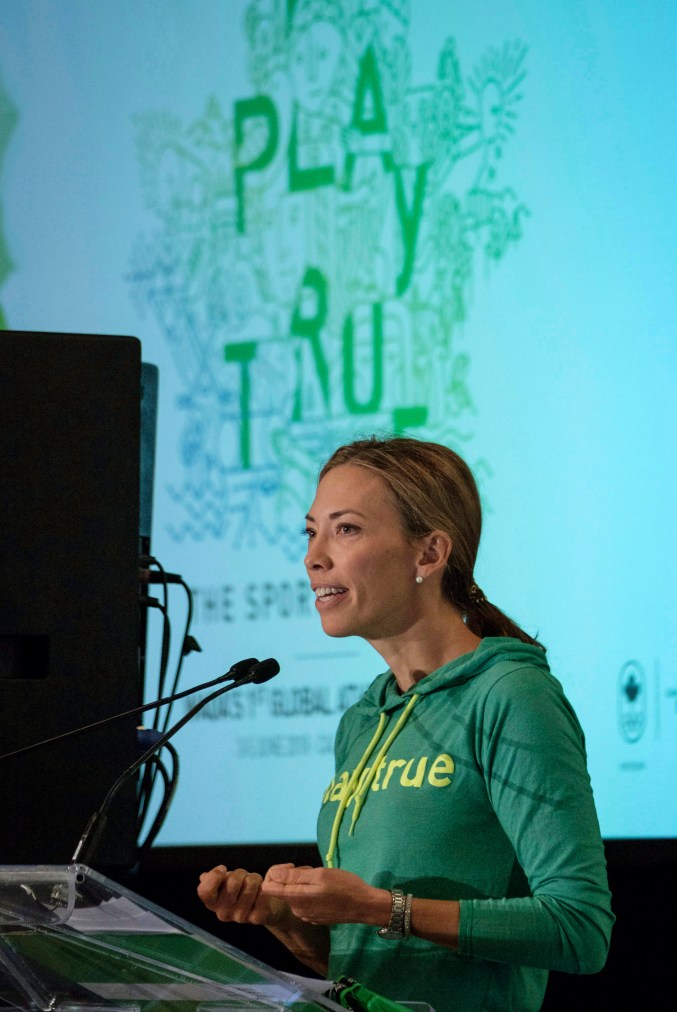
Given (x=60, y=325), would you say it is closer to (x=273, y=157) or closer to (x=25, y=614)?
(x=273, y=157)

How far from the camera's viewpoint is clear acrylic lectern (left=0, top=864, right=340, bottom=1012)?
101 centimetres

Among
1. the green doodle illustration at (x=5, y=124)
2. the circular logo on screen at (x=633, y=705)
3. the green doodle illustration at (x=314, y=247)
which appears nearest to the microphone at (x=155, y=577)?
the green doodle illustration at (x=314, y=247)

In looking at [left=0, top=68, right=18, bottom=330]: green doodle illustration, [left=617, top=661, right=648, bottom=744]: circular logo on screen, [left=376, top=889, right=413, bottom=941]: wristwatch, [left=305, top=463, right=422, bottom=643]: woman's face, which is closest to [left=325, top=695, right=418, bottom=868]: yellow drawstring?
[left=305, top=463, right=422, bottom=643]: woman's face

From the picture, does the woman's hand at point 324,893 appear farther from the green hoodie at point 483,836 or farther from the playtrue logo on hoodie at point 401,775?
the playtrue logo on hoodie at point 401,775

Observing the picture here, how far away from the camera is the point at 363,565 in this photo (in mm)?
1744

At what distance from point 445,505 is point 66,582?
0.59 metres

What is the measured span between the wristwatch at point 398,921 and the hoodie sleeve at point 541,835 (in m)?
0.06

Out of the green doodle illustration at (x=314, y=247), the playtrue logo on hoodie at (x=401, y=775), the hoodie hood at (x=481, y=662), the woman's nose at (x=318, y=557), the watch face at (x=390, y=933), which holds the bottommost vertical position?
the watch face at (x=390, y=933)

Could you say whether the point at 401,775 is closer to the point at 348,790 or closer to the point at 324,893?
the point at 348,790

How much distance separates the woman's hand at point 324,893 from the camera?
1.32 m

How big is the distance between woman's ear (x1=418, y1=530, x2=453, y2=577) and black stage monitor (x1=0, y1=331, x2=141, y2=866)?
471 millimetres

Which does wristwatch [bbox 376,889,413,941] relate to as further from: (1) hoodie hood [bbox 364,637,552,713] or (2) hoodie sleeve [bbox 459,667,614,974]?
(1) hoodie hood [bbox 364,637,552,713]

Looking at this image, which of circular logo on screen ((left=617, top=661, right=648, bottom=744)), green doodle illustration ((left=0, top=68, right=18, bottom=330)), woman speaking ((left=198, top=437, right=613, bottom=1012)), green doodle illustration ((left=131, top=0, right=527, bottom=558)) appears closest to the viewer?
woman speaking ((left=198, top=437, right=613, bottom=1012))

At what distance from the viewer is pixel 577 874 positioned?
56.4 inches
